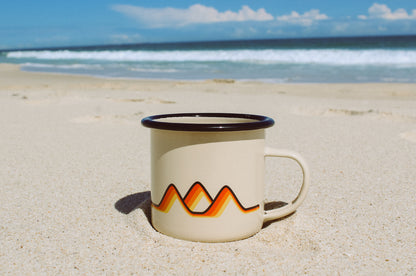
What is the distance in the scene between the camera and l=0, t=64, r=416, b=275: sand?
150 cm

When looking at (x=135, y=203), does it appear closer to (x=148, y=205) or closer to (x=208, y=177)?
(x=148, y=205)

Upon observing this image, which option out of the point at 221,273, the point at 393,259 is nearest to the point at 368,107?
the point at 393,259

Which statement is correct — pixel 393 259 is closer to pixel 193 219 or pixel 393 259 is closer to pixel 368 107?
pixel 193 219

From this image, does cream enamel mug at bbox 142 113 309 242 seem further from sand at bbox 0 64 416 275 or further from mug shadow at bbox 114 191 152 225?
mug shadow at bbox 114 191 152 225

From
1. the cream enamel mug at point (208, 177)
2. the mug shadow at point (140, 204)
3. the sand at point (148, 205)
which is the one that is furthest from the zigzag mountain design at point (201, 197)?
the mug shadow at point (140, 204)

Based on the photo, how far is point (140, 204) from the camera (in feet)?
6.59

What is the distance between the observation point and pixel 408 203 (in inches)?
84.5

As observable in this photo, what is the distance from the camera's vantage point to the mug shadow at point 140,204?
1.91m

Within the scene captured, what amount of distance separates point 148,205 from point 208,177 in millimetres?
589

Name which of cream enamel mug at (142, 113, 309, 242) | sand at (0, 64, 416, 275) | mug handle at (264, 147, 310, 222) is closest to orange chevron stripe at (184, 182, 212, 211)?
cream enamel mug at (142, 113, 309, 242)

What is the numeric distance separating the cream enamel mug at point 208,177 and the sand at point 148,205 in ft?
0.25

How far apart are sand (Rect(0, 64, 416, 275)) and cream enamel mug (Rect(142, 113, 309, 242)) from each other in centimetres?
8

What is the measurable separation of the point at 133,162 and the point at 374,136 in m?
2.35

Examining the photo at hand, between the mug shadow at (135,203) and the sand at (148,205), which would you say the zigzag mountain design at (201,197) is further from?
the mug shadow at (135,203)
